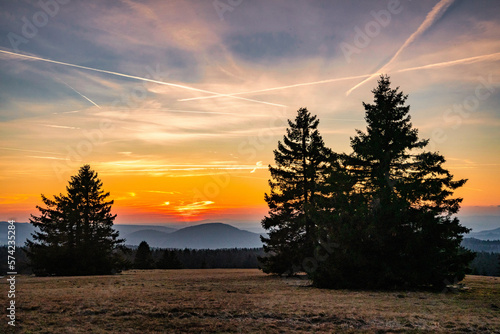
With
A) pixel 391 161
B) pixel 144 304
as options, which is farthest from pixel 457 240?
pixel 144 304

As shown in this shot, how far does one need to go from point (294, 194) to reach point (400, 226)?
36.6 ft

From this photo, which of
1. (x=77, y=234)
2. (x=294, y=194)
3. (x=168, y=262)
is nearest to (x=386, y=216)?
(x=294, y=194)

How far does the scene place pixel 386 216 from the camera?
21.3m

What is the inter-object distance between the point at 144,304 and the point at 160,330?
355 cm

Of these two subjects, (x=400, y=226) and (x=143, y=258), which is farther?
(x=143, y=258)

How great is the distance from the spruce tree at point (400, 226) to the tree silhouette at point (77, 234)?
2683cm

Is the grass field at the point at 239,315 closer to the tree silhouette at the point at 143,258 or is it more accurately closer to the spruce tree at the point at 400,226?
the spruce tree at the point at 400,226

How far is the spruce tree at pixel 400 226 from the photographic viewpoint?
20391mm

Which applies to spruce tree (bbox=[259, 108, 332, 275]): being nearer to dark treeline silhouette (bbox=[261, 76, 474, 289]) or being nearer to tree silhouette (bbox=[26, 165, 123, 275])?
dark treeline silhouette (bbox=[261, 76, 474, 289])

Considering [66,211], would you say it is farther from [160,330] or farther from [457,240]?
[457,240]

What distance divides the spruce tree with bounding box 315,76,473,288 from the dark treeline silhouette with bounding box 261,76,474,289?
0.17ft

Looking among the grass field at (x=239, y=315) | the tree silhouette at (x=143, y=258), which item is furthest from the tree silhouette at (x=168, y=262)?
the grass field at (x=239, y=315)

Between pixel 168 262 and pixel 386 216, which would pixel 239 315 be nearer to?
pixel 386 216

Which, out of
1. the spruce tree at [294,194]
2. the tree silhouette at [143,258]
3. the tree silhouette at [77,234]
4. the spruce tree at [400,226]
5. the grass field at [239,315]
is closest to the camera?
the grass field at [239,315]
